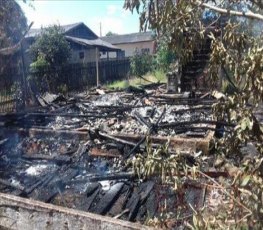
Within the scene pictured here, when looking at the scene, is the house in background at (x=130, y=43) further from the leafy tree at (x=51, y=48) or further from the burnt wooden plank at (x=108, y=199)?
the burnt wooden plank at (x=108, y=199)

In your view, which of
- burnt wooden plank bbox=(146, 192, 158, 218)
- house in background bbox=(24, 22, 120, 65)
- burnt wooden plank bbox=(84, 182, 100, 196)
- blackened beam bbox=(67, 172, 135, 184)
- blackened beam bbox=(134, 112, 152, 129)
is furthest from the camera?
house in background bbox=(24, 22, 120, 65)

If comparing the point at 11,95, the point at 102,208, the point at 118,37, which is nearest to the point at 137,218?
the point at 102,208

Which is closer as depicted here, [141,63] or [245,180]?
[245,180]

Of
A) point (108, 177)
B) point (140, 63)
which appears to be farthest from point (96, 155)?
point (140, 63)

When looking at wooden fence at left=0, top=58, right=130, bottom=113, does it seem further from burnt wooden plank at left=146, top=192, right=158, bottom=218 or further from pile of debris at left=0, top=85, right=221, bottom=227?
burnt wooden plank at left=146, top=192, right=158, bottom=218

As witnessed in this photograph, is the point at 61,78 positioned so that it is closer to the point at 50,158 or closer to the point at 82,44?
the point at 50,158

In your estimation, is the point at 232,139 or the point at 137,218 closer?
the point at 232,139

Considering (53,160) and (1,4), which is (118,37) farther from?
(53,160)

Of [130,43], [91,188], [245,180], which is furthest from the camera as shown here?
[130,43]

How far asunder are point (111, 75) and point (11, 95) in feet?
42.4

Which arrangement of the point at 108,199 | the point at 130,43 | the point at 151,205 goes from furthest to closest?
the point at 130,43 → the point at 108,199 → the point at 151,205

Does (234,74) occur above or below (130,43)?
below

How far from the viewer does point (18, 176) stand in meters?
6.21

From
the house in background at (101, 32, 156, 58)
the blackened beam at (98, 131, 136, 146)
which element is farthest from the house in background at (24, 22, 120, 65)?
the blackened beam at (98, 131, 136, 146)
